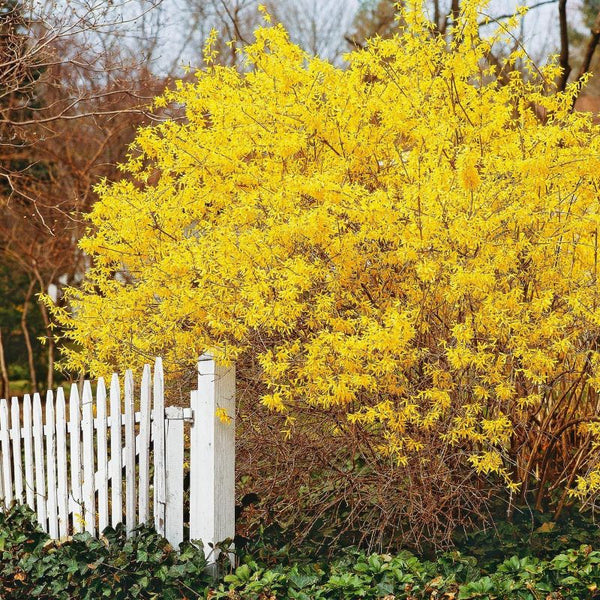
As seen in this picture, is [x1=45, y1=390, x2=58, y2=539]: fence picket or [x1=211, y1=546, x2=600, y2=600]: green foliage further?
[x1=45, y1=390, x2=58, y2=539]: fence picket

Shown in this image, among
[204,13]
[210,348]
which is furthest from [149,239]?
[204,13]

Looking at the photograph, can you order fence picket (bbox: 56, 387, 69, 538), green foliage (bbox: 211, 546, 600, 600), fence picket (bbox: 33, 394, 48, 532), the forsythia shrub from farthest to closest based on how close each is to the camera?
fence picket (bbox: 33, 394, 48, 532) < fence picket (bbox: 56, 387, 69, 538) < the forsythia shrub < green foliage (bbox: 211, 546, 600, 600)

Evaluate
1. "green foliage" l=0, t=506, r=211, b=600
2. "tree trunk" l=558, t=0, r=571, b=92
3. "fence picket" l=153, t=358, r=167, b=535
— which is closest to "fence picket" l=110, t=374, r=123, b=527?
"green foliage" l=0, t=506, r=211, b=600

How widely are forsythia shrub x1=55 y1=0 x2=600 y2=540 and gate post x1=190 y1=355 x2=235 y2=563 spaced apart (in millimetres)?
172

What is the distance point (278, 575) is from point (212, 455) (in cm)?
67

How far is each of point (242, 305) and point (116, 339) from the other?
109 centimetres

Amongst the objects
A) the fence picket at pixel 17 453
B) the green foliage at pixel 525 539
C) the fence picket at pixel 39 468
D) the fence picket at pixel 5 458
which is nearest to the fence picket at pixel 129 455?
the fence picket at pixel 39 468

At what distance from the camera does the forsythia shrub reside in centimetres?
432

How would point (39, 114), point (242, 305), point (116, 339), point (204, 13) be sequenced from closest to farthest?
1. point (242, 305)
2. point (116, 339)
3. point (39, 114)
4. point (204, 13)

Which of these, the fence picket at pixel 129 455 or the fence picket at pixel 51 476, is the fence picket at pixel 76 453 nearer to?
the fence picket at pixel 51 476

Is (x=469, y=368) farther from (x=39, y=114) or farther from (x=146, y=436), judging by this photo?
(x=39, y=114)

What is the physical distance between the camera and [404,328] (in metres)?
4.15

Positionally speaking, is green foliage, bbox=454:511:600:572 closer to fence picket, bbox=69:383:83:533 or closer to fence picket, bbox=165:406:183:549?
fence picket, bbox=165:406:183:549

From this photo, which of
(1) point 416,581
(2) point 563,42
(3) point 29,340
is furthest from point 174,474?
(3) point 29,340
